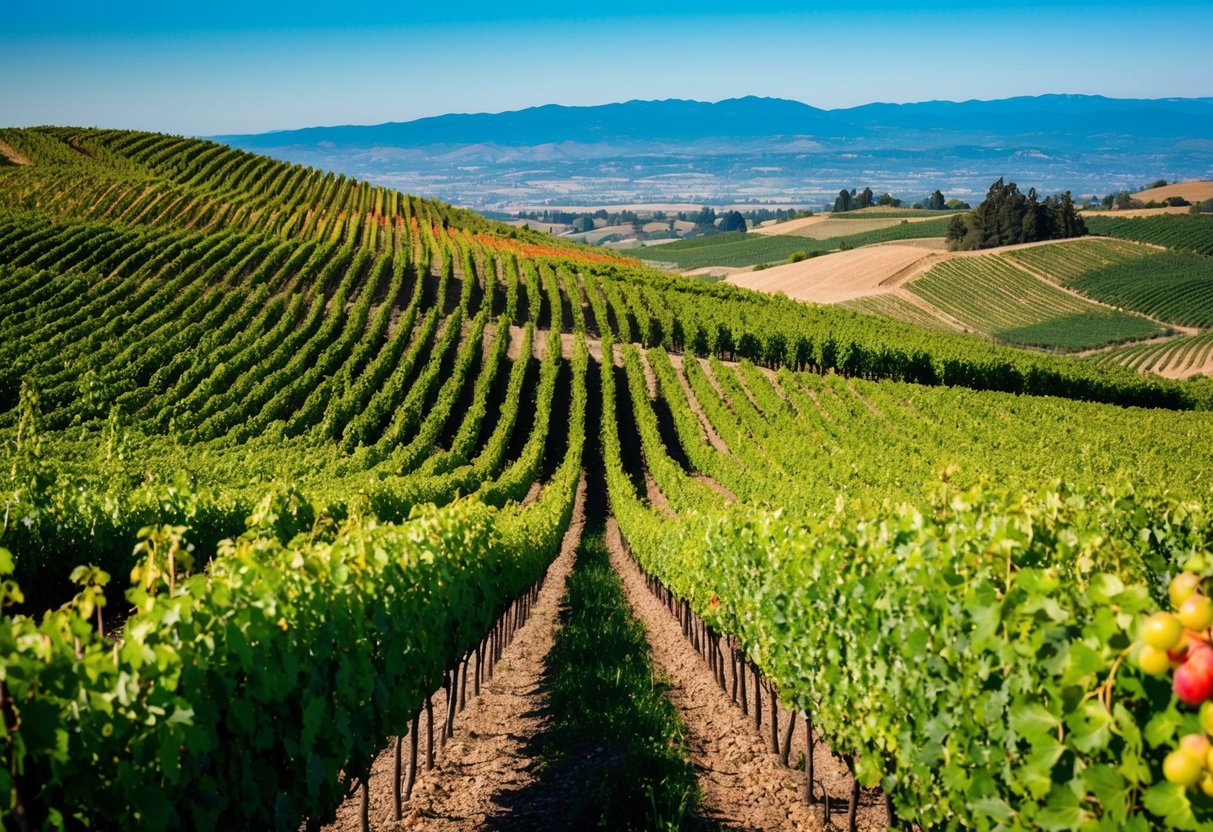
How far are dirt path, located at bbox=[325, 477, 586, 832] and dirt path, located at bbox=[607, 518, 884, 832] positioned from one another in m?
1.78

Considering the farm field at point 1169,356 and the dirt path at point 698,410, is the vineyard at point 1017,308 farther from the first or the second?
the dirt path at point 698,410

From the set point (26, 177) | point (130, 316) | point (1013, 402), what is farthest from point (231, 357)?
point (1013, 402)

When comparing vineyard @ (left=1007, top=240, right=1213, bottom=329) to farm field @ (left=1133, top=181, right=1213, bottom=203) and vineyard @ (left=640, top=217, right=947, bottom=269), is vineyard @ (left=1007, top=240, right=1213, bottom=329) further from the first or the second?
farm field @ (left=1133, top=181, right=1213, bottom=203)

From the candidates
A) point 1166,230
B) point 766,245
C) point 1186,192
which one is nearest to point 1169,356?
point 1166,230

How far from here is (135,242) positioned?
164 feet

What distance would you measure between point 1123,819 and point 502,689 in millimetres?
11872

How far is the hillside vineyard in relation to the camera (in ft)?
13.8

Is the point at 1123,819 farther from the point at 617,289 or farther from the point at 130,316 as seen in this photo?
the point at 617,289

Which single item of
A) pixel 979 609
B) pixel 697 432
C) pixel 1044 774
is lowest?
pixel 697 432

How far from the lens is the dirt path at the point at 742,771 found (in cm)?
888

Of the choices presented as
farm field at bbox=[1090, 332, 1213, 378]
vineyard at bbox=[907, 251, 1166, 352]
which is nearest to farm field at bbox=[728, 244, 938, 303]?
vineyard at bbox=[907, 251, 1166, 352]

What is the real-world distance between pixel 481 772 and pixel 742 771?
2.71 metres

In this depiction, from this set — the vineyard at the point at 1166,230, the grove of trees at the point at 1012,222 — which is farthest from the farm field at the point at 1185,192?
the grove of trees at the point at 1012,222

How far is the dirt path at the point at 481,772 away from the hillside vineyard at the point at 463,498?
1.11 meters
